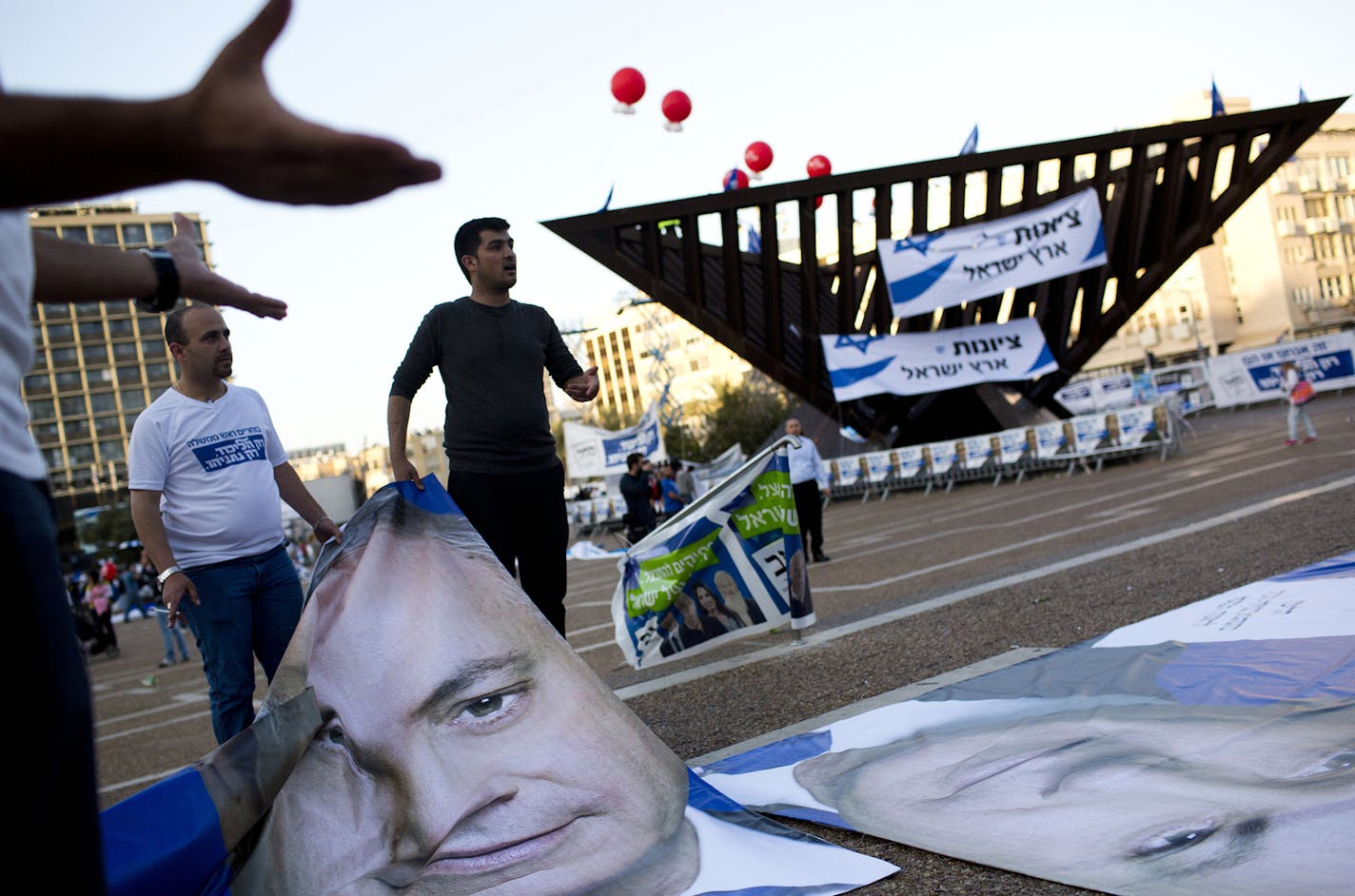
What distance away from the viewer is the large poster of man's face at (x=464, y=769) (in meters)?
2.69

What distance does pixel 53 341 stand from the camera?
121 metres

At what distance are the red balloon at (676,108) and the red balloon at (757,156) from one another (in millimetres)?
3284

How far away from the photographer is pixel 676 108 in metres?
15.9

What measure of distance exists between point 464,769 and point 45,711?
1.88 meters

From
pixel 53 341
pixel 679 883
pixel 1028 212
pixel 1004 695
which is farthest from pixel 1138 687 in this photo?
pixel 53 341

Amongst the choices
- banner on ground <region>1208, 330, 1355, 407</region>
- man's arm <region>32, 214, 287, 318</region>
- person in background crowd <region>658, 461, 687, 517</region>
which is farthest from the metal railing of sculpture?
man's arm <region>32, 214, 287, 318</region>

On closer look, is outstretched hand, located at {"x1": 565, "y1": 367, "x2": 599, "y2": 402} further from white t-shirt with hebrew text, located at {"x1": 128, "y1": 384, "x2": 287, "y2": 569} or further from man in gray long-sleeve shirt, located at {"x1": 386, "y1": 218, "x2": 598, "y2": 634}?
white t-shirt with hebrew text, located at {"x1": 128, "y1": 384, "x2": 287, "y2": 569}

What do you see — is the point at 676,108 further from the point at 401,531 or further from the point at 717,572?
the point at 401,531

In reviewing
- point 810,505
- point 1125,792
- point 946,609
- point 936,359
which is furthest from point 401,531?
point 936,359

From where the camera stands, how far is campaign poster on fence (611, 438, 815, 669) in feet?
19.1

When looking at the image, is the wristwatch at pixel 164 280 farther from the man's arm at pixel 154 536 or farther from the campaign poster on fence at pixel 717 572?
the campaign poster on fence at pixel 717 572

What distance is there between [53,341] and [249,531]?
13536 centimetres

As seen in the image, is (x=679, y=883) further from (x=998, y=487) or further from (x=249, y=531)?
(x=998, y=487)

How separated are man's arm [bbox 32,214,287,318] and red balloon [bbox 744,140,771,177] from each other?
18085 millimetres
